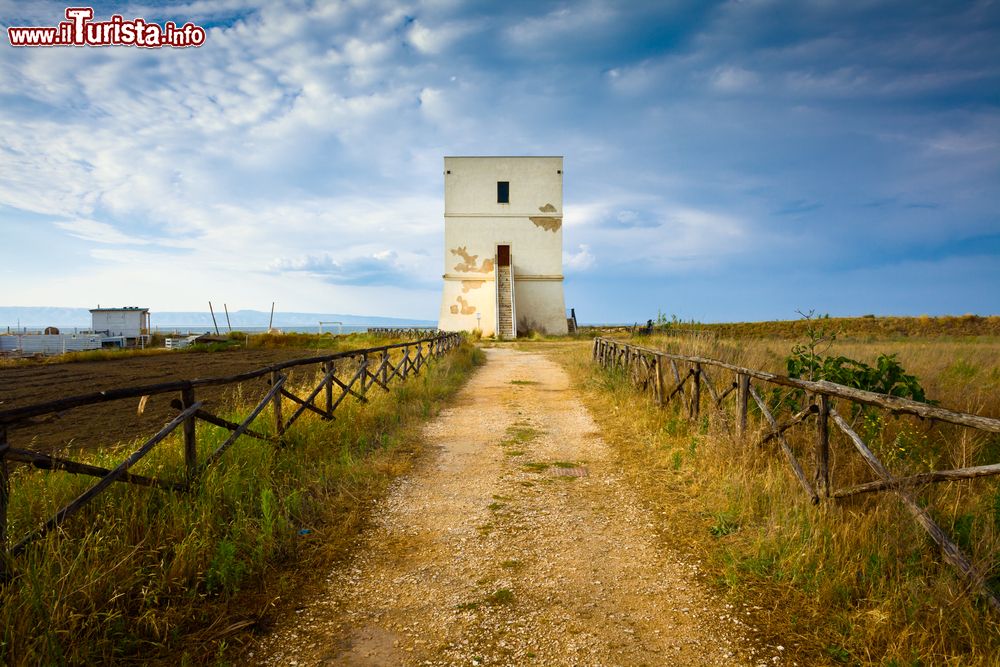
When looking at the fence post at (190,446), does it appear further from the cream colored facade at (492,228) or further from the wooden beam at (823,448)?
the cream colored facade at (492,228)

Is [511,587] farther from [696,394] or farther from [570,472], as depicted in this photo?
[696,394]

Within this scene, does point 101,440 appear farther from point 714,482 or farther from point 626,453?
point 714,482

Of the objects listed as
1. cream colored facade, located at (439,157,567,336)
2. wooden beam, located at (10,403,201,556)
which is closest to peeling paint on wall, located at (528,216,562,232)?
cream colored facade, located at (439,157,567,336)

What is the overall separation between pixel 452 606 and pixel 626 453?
391 cm

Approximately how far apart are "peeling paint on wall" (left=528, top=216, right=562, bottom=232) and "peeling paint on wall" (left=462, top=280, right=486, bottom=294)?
5247 millimetres

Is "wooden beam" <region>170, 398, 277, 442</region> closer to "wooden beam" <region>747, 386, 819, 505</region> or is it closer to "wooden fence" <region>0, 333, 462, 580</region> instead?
"wooden fence" <region>0, 333, 462, 580</region>

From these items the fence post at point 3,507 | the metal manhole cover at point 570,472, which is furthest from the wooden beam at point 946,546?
the fence post at point 3,507

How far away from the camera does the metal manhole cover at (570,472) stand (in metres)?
5.73

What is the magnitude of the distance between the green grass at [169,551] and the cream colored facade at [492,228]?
87.4ft

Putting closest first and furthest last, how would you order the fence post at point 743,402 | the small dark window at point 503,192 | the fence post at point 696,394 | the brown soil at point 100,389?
the fence post at point 743,402 → the fence post at point 696,394 → the brown soil at point 100,389 → the small dark window at point 503,192

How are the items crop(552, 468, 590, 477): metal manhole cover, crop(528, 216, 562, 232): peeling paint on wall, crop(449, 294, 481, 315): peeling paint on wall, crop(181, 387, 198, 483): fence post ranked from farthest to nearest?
crop(528, 216, 562, 232): peeling paint on wall < crop(449, 294, 481, 315): peeling paint on wall < crop(552, 468, 590, 477): metal manhole cover < crop(181, 387, 198, 483): fence post

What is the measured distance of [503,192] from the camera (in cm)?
3234

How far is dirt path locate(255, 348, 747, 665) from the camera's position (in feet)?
8.95

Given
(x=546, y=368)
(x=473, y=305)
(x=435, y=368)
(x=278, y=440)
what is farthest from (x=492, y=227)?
(x=278, y=440)
